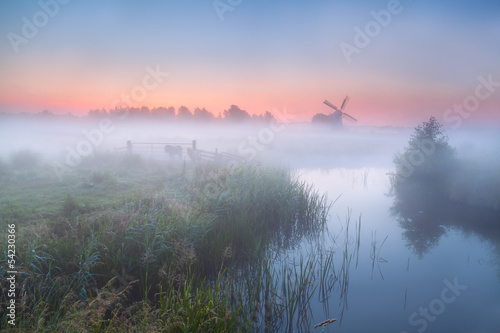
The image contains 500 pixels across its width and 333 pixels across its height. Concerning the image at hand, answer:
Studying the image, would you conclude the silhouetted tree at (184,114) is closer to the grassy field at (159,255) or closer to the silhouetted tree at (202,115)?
the silhouetted tree at (202,115)

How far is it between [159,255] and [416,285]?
744 centimetres

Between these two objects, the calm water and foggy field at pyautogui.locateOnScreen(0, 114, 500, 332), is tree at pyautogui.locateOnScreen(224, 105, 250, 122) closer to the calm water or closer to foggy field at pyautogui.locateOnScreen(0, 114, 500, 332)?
foggy field at pyautogui.locateOnScreen(0, 114, 500, 332)

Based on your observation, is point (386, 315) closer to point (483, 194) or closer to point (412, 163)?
point (483, 194)

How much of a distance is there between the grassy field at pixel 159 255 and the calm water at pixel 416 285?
102cm

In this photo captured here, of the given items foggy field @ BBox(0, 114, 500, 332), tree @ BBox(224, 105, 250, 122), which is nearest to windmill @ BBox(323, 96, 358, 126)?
tree @ BBox(224, 105, 250, 122)

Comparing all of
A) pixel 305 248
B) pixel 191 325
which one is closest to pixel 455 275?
pixel 305 248

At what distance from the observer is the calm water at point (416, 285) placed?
5.98 metres

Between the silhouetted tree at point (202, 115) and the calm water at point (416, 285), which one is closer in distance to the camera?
the calm water at point (416, 285)

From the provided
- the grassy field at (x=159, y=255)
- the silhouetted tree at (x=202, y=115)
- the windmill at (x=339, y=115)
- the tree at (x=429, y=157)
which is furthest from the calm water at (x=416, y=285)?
the silhouetted tree at (x=202, y=115)

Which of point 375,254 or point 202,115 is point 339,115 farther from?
point 375,254

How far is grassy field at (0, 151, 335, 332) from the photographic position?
13.2 ft

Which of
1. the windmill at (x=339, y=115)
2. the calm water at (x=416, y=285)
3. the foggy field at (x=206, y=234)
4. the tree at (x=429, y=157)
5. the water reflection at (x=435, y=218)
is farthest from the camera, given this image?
the windmill at (x=339, y=115)

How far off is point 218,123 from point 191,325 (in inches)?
3385

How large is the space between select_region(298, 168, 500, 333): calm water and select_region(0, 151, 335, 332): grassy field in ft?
3.33
